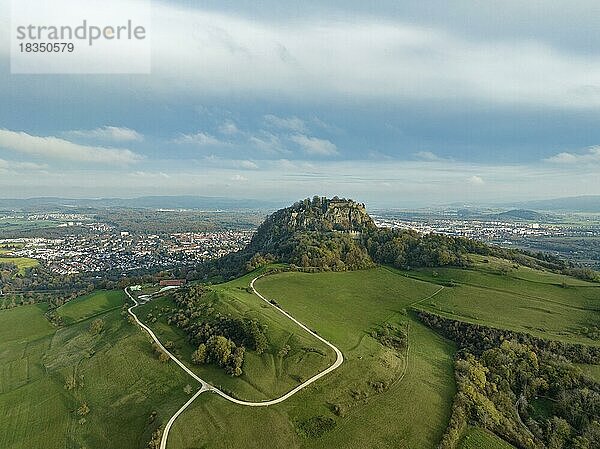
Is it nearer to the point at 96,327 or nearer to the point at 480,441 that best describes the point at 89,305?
the point at 96,327

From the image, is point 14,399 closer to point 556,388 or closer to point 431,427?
point 431,427

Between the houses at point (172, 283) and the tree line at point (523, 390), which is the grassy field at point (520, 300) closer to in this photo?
the tree line at point (523, 390)

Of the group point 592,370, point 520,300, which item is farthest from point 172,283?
point 592,370

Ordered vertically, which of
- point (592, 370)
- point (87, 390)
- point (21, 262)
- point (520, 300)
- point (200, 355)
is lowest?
point (21, 262)

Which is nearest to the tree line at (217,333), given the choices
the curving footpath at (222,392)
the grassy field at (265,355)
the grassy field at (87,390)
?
the grassy field at (265,355)

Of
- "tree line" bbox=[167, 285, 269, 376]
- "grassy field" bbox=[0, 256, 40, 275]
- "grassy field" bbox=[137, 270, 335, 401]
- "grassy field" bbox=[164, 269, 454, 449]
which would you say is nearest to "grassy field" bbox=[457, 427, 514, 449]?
"grassy field" bbox=[164, 269, 454, 449]

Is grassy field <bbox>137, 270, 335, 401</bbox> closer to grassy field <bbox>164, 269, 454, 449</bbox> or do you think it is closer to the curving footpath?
the curving footpath
